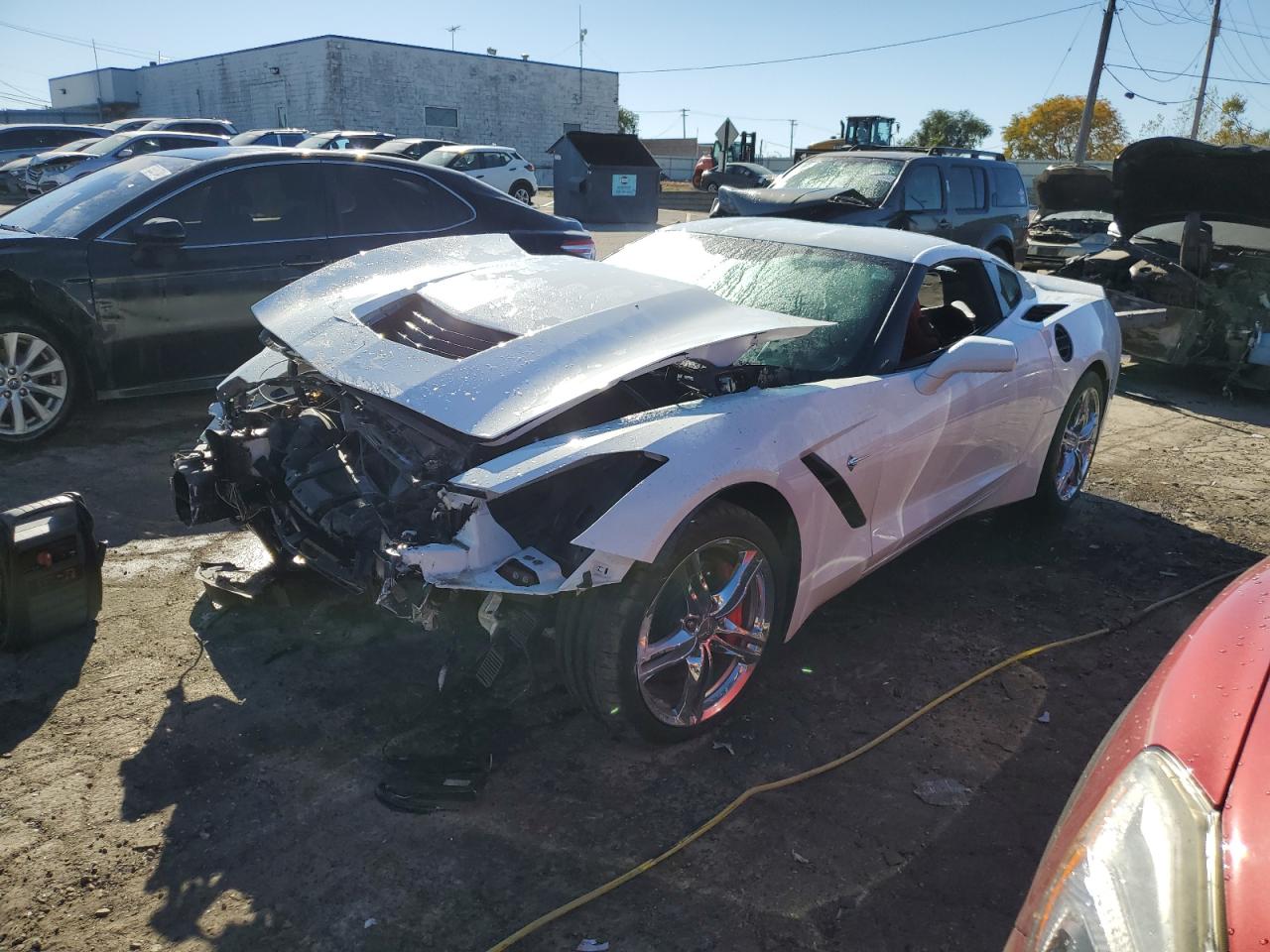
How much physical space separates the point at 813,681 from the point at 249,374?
2.60 metres

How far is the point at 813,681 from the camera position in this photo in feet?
11.3

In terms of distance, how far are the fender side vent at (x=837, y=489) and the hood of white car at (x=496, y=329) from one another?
0.46 m

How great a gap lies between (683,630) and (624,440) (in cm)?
65

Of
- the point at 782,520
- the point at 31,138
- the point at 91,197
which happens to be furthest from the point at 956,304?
the point at 31,138

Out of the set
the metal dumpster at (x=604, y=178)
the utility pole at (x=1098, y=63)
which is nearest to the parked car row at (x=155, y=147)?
the metal dumpster at (x=604, y=178)

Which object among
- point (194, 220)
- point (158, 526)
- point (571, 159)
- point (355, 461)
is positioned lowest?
point (158, 526)

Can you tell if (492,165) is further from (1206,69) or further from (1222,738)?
(1206,69)

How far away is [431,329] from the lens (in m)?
3.37

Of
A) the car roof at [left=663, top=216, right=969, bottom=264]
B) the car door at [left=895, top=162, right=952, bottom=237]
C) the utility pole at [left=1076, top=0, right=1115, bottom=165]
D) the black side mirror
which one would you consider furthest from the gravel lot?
the utility pole at [left=1076, top=0, right=1115, bottom=165]

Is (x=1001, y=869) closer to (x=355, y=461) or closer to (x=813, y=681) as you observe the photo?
(x=813, y=681)

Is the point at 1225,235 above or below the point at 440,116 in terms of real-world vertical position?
below

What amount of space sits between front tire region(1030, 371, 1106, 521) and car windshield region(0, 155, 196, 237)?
5.26 metres

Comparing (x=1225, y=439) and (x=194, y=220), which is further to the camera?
(x=1225, y=439)

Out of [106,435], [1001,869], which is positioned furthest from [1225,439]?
[106,435]
